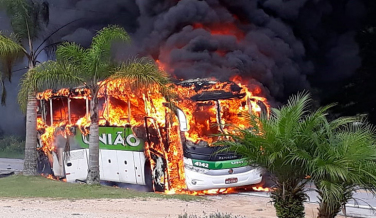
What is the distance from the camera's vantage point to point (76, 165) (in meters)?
15.0

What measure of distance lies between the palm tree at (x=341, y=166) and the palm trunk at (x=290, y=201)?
281mm

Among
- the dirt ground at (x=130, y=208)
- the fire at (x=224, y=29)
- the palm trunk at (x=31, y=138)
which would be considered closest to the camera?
the dirt ground at (x=130, y=208)

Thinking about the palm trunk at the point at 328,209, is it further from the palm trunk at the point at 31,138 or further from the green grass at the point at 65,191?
the palm trunk at the point at 31,138

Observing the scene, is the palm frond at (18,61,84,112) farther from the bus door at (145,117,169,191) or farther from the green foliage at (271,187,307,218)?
the green foliage at (271,187,307,218)

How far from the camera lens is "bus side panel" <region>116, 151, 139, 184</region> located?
43.4ft

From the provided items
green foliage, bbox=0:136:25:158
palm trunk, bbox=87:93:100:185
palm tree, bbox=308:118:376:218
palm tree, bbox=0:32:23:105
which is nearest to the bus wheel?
palm trunk, bbox=87:93:100:185

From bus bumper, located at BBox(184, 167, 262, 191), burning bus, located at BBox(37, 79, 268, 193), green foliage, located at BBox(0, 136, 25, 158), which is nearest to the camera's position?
bus bumper, located at BBox(184, 167, 262, 191)

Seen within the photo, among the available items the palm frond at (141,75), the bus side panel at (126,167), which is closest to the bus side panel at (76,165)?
the bus side panel at (126,167)

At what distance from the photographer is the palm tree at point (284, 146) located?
5.94 m

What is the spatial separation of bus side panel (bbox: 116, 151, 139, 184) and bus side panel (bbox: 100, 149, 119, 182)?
0.67ft

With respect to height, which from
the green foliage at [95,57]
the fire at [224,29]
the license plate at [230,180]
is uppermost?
the fire at [224,29]

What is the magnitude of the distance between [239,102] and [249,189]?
2548 millimetres

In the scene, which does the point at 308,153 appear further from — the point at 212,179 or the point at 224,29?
the point at 224,29

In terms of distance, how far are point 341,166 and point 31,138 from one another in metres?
13.0
